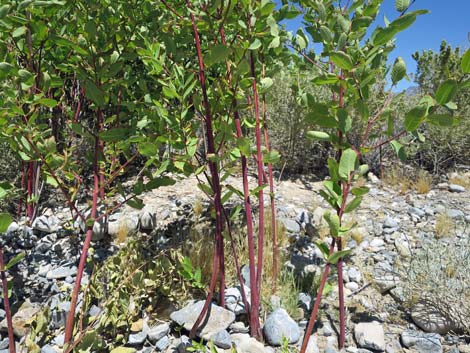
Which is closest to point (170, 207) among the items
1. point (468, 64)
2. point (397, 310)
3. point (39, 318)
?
point (39, 318)

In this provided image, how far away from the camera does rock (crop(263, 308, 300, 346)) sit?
1.69 meters

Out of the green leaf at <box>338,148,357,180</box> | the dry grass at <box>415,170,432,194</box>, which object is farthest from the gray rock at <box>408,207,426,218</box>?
the green leaf at <box>338,148,357,180</box>

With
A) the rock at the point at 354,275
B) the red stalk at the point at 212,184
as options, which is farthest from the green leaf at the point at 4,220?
the rock at the point at 354,275

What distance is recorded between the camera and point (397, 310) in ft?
6.66

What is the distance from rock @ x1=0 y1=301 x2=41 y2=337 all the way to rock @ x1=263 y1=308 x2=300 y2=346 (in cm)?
113

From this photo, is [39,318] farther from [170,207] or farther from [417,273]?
[417,273]

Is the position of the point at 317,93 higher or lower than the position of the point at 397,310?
higher

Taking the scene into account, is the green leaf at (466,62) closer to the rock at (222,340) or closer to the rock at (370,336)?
the rock at (370,336)

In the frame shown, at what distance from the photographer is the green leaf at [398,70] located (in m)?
1.18

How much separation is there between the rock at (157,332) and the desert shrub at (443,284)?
4.37 ft

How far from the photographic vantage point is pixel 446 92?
1.08 metres

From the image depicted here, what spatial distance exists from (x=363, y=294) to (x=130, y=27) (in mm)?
1964

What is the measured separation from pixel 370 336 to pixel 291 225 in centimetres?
142

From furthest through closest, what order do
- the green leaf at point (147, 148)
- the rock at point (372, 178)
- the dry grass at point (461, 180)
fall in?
the rock at point (372, 178) < the dry grass at point (461, 180) < the green leaf at point (147, 148)
